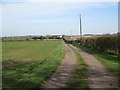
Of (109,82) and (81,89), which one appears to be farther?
(109,82)

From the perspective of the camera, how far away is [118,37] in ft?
69.2

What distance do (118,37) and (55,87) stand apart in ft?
52.7

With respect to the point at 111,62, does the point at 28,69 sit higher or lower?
lower

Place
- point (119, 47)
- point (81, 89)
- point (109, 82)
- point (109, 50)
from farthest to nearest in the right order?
point (109, 50)
point (119, 47)
point (109, 82)
point (81, 89)

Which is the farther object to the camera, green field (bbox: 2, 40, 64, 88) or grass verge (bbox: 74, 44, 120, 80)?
grass verge (bbox: 74, 44, 120, 80)

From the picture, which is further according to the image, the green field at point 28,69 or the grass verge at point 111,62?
the grass verge at point 111,62

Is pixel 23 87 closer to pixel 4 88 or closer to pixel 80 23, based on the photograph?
pixel 4 88

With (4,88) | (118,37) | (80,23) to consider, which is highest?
(80,23)

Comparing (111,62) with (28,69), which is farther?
(111,62)

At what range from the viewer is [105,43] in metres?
25.6

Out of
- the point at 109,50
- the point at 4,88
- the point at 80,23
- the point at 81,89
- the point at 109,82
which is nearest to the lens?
the point at 81,89

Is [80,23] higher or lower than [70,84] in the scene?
higher

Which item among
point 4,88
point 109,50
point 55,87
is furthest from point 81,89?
point 109,50

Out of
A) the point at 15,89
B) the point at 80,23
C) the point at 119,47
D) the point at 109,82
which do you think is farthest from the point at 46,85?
the point at 80,23
